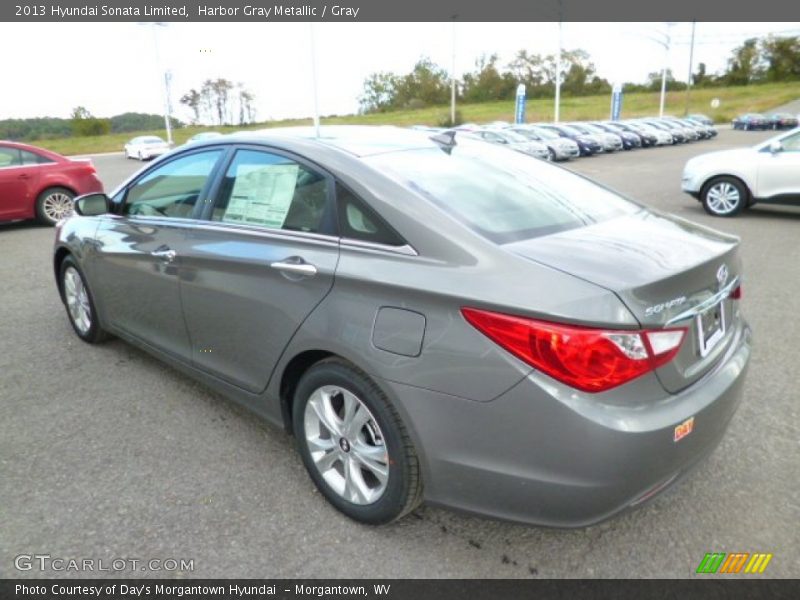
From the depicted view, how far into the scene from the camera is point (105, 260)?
3930 millimetres

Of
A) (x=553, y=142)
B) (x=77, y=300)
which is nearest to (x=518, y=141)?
(x=553, y=142)

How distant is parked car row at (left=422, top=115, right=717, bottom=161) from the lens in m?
23.9

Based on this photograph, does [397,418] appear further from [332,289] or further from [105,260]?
[105,260]

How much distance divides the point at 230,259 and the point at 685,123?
42294 mm

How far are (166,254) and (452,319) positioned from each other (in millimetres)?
1904

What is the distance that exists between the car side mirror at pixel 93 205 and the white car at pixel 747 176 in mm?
9361

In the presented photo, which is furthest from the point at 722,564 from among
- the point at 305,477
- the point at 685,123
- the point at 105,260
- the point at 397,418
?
the point at 685,123

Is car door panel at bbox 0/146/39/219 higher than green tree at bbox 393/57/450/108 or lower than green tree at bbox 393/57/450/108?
lower

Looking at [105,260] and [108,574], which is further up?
[105,260]

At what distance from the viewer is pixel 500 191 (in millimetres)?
2734

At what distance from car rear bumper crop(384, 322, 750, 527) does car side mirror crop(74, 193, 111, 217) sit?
8.95 ft

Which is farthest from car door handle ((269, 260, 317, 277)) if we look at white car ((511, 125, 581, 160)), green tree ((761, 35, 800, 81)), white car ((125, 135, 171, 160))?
green tree ((761, 35, 800, 81))

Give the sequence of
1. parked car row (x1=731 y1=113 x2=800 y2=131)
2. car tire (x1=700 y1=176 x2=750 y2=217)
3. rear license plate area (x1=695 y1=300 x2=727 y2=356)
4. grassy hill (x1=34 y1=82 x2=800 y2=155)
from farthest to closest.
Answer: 1. grassy hill (x1=34 y1=82 x2=800 y2=155)
2. parked car row (x1=731 y1=113 x2=800 y2=131)
3. car tire (x1=700 y1=176 x2=750 y2=217)
4. rear license plate area (x1=695 y1=300 x2=727 y2=356)

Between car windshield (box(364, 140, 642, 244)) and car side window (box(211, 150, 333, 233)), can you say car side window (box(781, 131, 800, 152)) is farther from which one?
car side window (box(211, 150, 333, 233))
